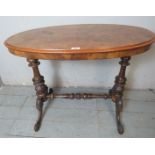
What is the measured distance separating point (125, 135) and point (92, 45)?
2.72 ft

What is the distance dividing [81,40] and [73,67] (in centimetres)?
78

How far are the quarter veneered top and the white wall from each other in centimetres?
28

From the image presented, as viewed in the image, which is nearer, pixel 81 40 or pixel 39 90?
pixel 81 40

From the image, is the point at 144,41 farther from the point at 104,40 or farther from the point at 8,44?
the point at 8,44

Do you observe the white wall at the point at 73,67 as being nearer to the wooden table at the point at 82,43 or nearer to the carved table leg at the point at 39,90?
the wooden table at the point at 82,43

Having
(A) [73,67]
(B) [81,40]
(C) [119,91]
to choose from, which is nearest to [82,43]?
(B) [81,40]

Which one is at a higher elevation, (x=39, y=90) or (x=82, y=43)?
(x=82, y=43)

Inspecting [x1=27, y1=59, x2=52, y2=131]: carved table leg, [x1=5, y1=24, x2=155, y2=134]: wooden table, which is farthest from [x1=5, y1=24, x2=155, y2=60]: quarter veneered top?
[x1=27, y1=59, x2=52, y2=131]: carved table leg

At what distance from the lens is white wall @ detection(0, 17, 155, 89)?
163 cm

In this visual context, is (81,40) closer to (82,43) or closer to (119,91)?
(82,43)

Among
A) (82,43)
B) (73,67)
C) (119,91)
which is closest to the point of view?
(82,43)

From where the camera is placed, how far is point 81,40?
1.13m

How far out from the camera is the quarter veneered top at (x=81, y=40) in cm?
101

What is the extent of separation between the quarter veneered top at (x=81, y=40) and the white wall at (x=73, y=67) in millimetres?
280
